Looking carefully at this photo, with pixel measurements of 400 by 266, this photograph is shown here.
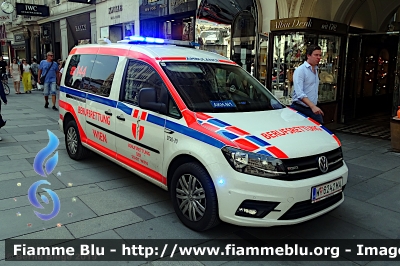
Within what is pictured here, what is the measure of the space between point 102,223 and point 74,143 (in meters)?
2.65

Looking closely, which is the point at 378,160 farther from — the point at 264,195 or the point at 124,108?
the point at 124,108

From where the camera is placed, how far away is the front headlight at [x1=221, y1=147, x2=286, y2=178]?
3.21 metres

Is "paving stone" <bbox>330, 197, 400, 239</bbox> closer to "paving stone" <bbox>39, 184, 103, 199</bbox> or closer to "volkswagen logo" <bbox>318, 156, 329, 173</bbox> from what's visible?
"volkswagen logo" <bbox>318, 156, 329, 173</bbox>

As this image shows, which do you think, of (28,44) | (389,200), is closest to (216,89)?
(389,200)

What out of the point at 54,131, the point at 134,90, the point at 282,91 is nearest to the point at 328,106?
the point at 282,91

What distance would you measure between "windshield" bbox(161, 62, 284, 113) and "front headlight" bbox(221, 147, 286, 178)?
80 centimetres

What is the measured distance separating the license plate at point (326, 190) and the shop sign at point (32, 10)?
847 inches

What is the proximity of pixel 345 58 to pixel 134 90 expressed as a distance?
722 centimetres

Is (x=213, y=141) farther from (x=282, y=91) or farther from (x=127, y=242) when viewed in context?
(x=282, y=91)

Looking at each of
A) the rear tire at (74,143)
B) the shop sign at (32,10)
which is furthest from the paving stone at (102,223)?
the shop sign at (32,10)

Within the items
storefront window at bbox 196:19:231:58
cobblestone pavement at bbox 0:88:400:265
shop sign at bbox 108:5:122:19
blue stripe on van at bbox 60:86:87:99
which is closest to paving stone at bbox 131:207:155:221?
cobblestone pavement at bbox 0:88:400:265

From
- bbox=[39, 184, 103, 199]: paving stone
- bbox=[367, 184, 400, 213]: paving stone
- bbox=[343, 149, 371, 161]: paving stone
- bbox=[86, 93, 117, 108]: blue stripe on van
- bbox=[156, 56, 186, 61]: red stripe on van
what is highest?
Result: bbox=[156, 56, 186, 61]: red stripe on van

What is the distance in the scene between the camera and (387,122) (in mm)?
10430

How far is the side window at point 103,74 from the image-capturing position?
5070mm
